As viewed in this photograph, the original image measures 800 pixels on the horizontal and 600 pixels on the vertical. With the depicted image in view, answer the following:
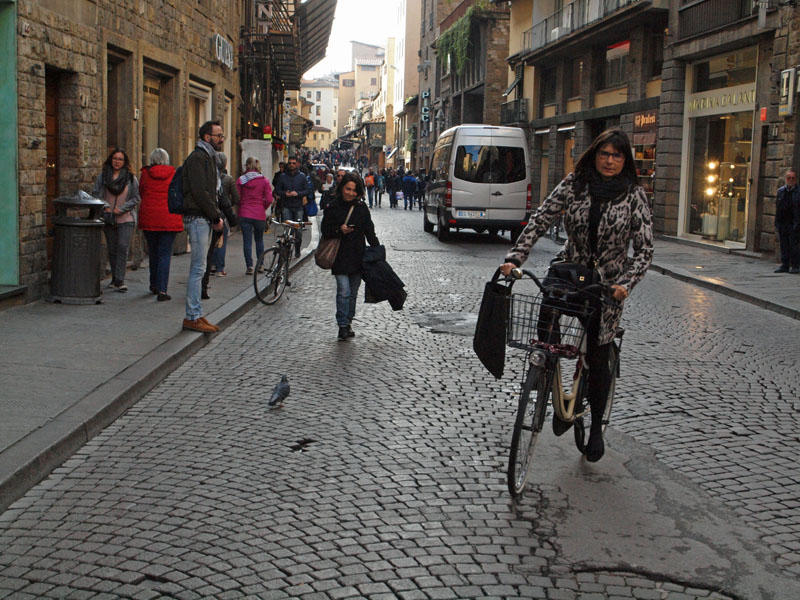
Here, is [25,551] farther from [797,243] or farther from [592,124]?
[592,124]

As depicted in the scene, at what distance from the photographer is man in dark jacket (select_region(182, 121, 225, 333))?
899cm

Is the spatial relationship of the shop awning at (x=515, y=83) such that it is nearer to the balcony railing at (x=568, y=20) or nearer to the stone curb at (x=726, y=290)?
the balcony railing at (x=568, y=20)

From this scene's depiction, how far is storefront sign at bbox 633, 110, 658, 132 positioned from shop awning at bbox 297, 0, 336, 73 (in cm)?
1342

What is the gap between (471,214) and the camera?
22.3m

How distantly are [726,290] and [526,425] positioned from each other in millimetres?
10291

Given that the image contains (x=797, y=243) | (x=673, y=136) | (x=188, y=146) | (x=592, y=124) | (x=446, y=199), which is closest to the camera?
(x=797, y=243)

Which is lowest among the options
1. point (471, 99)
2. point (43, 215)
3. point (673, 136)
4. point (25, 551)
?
point (25, 551)

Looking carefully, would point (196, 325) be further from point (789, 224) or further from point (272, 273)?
point (789, 224)

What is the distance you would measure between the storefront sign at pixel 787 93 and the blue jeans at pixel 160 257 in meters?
12.2

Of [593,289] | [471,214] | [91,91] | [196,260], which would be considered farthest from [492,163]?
[593,289]

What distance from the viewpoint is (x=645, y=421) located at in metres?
6.31

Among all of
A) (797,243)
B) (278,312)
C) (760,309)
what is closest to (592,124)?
(797,243)

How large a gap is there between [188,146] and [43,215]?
8.15 metres

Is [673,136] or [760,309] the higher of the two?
[673,136]
